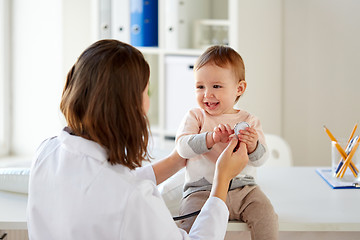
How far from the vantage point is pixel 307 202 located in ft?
4.56

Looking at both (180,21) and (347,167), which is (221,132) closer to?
(347,167)

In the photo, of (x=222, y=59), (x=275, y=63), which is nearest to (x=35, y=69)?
(x=275, y=63)

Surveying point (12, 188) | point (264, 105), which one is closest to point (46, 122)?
point (264, 105)

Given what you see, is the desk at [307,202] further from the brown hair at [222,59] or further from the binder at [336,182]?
the brown hair at [222,59]

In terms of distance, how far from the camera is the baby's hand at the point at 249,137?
49.3 inches

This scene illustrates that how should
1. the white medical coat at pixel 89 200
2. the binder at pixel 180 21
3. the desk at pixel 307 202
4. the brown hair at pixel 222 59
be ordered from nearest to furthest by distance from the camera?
1. the white medical coat at pixel 89 200
2. the desk at pixel 307 202
3. the brown hair at pixel 222 59
4. the binder at pixel 180 21

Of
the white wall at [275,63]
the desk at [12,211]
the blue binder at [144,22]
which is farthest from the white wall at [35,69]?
the desk at [12,211]

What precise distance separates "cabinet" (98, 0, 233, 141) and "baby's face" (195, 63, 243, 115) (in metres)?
1.50

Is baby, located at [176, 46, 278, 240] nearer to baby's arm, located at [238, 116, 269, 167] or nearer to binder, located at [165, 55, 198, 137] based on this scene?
baby's arm, located at [238, 116, 269, 167]

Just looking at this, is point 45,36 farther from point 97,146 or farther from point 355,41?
point 97,146

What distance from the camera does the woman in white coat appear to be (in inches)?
38.5

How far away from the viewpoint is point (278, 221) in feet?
4.07

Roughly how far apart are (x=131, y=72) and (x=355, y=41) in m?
2.01

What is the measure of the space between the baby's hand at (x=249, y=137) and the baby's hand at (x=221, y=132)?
34mm
